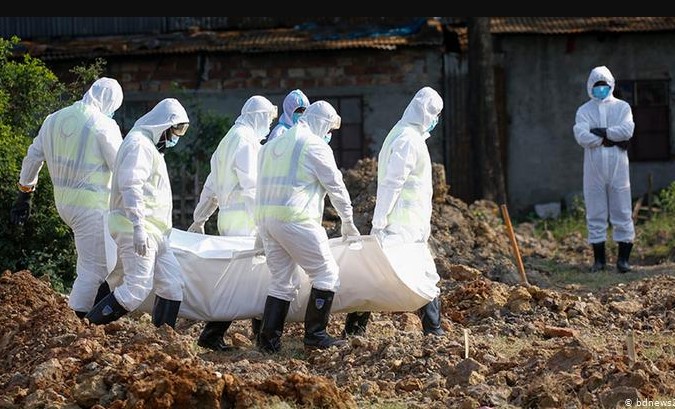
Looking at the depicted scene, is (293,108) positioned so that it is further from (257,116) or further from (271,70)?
(271,70)

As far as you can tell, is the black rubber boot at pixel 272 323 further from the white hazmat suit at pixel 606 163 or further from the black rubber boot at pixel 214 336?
the white hazmat suit at pixel 606 163

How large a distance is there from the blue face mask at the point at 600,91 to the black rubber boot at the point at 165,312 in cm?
775

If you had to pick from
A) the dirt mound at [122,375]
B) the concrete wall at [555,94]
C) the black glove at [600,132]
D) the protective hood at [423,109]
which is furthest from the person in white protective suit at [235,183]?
the concrete wall at [555,94]

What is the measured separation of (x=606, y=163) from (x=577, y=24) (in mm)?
7078

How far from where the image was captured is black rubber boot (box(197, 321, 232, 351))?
10805 mm

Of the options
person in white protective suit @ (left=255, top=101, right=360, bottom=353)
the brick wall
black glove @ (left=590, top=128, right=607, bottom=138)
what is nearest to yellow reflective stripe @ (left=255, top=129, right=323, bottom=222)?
person in white protective suit @ (left=255, top=101, right=360, bottom=353)

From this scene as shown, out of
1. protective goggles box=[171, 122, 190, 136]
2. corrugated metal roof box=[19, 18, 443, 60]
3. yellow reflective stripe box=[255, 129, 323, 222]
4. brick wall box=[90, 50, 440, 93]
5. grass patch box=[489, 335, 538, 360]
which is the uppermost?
corrugated metal roof box=[19, 18, 443, 60]

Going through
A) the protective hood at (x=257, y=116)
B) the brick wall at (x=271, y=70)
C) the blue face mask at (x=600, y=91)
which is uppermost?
the brick wall at (x=271, y=70)

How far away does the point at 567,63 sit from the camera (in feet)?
77.0

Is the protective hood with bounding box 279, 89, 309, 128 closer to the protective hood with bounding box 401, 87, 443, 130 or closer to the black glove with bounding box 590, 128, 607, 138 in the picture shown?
the protective hood with bounding box 401, 87, 443, 130

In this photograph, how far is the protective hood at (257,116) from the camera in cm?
1274

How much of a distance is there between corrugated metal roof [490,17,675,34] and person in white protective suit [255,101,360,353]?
13.0m

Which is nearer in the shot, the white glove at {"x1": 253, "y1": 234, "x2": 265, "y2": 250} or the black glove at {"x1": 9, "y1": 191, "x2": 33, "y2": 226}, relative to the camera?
the white glove at {"x1": 253, "y1": 234, "x2": 265, "y2": 250}

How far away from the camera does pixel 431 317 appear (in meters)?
11.2
